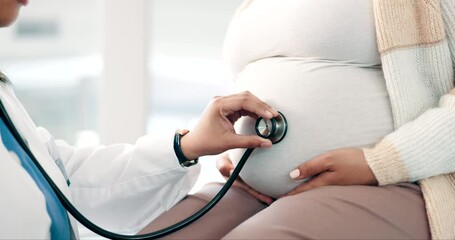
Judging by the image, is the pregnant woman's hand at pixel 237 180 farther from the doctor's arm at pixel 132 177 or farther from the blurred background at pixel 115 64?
the blurred background at pixel 115 64

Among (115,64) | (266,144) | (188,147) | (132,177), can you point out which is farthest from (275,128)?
(115,64)

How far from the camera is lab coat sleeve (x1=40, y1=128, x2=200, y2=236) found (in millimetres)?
1189

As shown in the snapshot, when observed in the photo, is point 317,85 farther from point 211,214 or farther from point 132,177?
point 132,177

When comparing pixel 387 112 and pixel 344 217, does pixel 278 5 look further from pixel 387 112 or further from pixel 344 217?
pixel 344 217

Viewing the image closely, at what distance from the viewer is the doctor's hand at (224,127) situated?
1.04 metres

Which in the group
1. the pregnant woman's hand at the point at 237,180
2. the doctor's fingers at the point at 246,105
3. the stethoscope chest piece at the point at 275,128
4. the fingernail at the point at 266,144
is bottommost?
the pregnant woman's hand at the point at 237,180

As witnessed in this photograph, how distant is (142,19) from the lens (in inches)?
76.6

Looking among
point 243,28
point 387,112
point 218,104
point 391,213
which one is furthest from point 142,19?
point 391,213

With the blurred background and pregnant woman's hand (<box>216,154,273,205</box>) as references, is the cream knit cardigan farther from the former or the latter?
the blurred background

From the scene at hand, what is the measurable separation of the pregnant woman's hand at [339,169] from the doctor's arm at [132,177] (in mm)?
185

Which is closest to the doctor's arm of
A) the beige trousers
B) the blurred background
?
the beige trousers

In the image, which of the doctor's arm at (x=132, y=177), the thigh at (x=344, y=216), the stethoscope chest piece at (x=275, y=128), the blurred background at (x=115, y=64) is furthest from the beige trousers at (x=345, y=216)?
the blurred background at (x=115, y=64)

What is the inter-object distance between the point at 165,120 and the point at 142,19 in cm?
37

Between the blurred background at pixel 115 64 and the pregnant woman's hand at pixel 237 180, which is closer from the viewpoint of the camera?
the pregnant woman's hand at pixel 237 180
